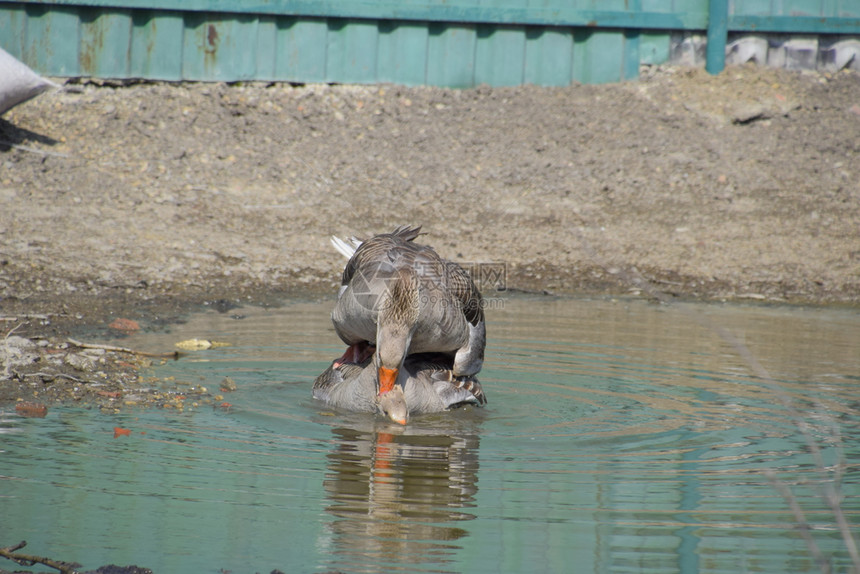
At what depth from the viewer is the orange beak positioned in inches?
221

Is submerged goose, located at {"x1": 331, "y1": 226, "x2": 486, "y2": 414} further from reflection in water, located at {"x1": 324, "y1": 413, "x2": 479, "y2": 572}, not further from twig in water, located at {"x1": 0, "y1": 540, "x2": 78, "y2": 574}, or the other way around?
twig in water, located at {"x1": 0, "y1": 540, "x2": 78, "y2": 574}

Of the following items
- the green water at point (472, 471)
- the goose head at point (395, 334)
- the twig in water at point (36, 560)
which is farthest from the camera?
the goose head at point (395, 334)

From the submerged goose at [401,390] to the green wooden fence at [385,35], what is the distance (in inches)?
272

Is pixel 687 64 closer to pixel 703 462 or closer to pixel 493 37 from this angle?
pixel 493 37

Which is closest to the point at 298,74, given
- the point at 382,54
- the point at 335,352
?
the point at 382,54

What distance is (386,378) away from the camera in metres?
5.64

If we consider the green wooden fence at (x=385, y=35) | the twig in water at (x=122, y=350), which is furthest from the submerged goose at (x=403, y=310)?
the green wooden fence at (x=385, y=35)

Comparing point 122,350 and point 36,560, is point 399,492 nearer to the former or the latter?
point 36,560

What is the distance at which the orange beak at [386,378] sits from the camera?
221 inches

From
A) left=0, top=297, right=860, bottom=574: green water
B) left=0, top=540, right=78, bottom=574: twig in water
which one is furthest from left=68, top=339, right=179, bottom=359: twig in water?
left=0, top=540, right=78, bottom=574: twig in water

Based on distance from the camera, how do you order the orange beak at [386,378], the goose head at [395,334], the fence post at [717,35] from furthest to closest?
the fence post at [717,35] < the orange beak at [386,378] < the goose head at [395,334]

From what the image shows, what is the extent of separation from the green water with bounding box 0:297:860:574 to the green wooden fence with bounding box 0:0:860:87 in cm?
563

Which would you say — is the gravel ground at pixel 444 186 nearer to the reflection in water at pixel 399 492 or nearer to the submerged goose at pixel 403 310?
the submerged goose at pixel 403 310

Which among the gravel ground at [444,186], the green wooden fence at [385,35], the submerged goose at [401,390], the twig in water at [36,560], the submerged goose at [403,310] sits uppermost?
the green wooden fence at [385,35]
